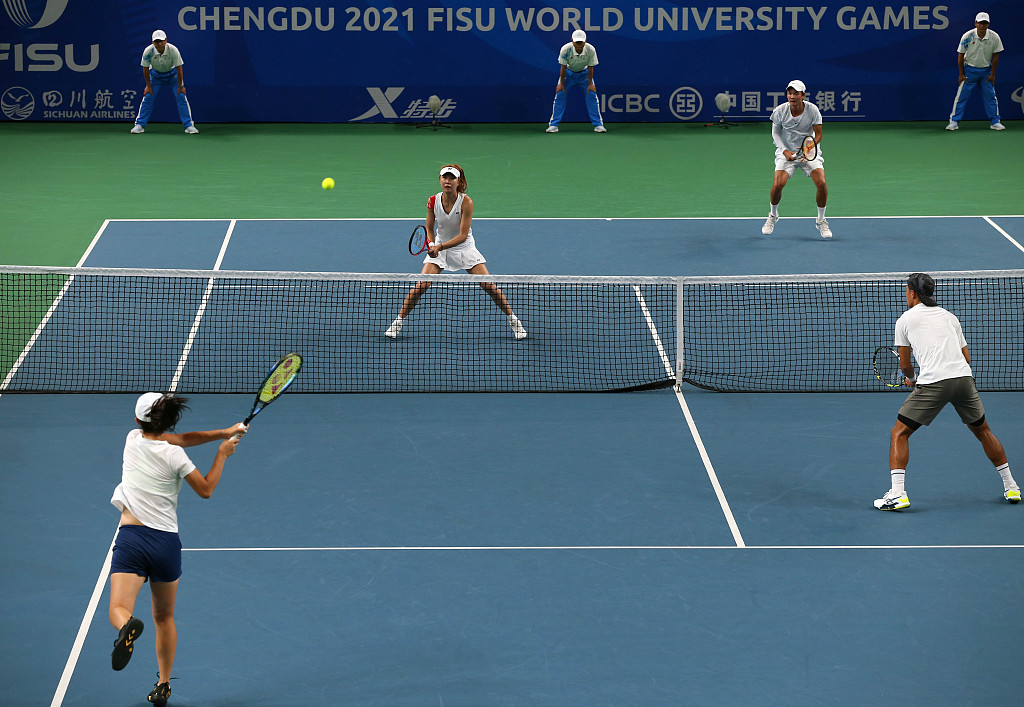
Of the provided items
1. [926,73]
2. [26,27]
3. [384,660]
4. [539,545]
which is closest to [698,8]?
[926,73]

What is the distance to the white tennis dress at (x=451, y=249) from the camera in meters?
12.2

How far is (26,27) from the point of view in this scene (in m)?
24.1

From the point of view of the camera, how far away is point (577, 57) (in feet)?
76.9

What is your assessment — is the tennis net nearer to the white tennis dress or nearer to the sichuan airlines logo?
the white tennis dress

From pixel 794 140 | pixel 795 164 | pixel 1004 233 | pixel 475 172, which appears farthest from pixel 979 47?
pixel 475 172

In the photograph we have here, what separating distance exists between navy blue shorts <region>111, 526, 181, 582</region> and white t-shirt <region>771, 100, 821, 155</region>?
36.8 ft

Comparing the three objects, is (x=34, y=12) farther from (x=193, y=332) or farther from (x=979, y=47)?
(x=979, y=47)

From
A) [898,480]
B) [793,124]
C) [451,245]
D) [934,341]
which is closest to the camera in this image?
[934,341]

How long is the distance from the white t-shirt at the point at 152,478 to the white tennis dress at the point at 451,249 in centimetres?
619

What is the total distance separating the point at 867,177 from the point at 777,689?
14850 millimetres

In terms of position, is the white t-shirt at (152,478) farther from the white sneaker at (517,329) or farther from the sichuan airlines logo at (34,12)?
the sichuan airlines logo at (34,12)

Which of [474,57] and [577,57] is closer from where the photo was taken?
[577,57]

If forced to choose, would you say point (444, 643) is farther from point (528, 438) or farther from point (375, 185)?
point (375, 185)

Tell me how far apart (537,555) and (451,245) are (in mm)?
4605
